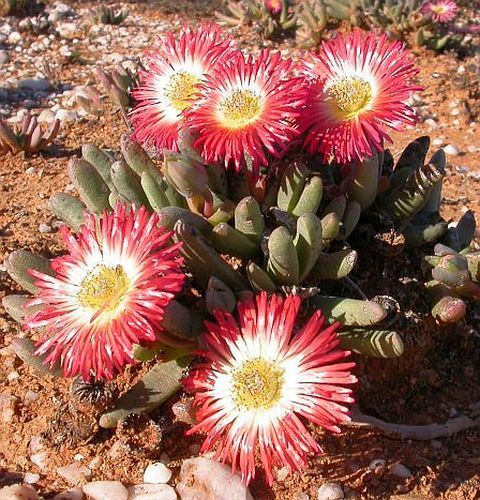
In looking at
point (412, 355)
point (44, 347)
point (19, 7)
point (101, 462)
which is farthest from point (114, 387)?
point (19, 7)

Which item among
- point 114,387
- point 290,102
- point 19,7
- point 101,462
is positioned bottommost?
point 101,462

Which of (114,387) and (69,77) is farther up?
(69,77)

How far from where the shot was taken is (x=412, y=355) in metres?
2.15

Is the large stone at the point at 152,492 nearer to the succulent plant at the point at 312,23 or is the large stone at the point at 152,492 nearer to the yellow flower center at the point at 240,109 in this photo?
the yellow flower center at the point at 240,109

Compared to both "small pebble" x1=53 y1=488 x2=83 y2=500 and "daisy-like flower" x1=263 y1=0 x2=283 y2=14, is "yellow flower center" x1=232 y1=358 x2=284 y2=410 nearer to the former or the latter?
"small pebble" x1=53 y1=488 x2=83 y2=500

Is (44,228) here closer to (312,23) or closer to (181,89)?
(181,89)

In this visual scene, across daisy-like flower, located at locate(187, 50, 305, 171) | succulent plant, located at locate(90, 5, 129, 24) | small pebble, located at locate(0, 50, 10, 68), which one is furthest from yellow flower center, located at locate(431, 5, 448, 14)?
daisy-like flower, located at locate(187, 50, 305, 171)

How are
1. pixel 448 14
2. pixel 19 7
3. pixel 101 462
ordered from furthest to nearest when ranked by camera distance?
pixel 19 7 → pixel 448 14 → pixel 101 462

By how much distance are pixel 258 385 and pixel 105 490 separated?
Result: 1.72 ft

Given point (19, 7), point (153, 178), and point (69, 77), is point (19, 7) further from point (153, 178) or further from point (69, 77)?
point (153, 178)

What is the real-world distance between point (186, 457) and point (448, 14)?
15.3ft

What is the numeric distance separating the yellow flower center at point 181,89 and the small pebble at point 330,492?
1066 millimetres

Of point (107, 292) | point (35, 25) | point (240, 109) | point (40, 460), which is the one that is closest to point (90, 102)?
point (35, 25)

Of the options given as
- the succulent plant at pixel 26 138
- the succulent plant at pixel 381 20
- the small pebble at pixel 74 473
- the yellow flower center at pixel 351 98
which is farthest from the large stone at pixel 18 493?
the succulent plant at pixel 381 20
